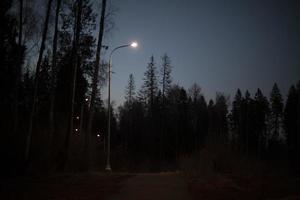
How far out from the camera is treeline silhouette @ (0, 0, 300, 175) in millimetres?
24125

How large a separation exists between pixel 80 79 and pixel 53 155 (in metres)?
18.8

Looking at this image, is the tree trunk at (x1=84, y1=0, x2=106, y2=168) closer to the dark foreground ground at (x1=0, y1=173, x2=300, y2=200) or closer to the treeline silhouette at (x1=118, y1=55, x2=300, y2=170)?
the dark foreground ground at (x1=0, y1=173, x2=300, y2=200)

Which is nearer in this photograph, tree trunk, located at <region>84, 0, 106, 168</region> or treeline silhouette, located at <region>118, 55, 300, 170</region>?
tree trunk, located at <region>84, 0, 106, 168</region>

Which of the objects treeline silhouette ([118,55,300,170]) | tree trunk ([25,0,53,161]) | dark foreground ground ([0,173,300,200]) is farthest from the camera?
treeline silhouette ([118,55,300,170])

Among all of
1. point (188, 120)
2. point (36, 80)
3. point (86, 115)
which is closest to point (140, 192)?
point (36, 80)

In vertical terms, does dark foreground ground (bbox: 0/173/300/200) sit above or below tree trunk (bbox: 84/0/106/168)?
below

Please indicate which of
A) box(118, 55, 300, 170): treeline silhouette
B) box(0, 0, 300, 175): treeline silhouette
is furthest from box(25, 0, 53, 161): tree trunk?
box(118, 55, 300, 170): treeline silhouette

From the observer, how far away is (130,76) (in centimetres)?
7912

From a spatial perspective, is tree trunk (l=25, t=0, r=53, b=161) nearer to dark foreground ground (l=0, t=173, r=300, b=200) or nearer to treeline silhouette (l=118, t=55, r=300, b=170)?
dark foreground ground (l=0, t=173, r=300, b=200)

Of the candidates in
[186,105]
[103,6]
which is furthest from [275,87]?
[103,6]

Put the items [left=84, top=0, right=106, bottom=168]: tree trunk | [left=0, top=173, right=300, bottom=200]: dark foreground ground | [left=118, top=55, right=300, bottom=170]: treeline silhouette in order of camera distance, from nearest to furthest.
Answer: [left=0, top=173, right=300, bottom=200]: dark foreground ground, [left=84, top=0, right=106, bottom=168]: tree trunk, [left=118, top=55, right=300, bottom=170]: treeline silhouette

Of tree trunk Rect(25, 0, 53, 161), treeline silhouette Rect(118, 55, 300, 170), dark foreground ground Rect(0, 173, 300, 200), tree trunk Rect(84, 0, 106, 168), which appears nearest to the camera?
dark foreground ground Rect(0, 173, 300, 200)

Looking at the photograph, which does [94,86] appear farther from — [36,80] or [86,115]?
[86,115]

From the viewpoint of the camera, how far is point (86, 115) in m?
59.5
